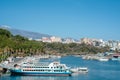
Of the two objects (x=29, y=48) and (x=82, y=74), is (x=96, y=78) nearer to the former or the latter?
(x=82, y=74)

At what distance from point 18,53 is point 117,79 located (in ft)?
71.2

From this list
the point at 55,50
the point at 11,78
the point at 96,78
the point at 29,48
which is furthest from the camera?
the point at 55,50

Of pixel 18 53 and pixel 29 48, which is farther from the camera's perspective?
pixel 29 48

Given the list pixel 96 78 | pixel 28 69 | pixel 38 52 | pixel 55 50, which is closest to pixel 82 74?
pixel 96 78

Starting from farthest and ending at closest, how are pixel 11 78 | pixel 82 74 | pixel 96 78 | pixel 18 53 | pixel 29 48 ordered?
pixel 29 48 < pixel 18 53 < pixel 82 74 < pixel 96 78 < pixel 11 78

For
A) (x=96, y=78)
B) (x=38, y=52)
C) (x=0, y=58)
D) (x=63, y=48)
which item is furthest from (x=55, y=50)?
(x=96, y=78)

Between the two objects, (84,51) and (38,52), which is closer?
(38,52)

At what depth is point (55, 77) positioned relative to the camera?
98.3 ft

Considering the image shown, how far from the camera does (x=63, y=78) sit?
97.0 feet

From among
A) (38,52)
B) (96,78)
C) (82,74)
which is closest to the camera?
(96,78)

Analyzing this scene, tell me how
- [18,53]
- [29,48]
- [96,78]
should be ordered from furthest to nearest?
[29,48]
[18,53]
[96,78]

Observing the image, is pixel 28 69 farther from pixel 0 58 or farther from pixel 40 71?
pixel 0 58

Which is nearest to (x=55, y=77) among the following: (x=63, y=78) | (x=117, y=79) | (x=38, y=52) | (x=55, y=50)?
(x=63, y=78)

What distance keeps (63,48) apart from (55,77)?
194 ft
